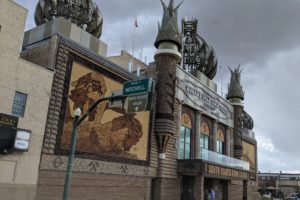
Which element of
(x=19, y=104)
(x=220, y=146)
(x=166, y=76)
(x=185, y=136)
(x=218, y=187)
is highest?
(x=166, y=76)

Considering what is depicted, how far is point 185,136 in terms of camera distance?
35344 millimetres

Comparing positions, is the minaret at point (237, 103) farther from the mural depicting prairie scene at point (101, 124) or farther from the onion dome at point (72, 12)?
the onion dome at point (72, 12)

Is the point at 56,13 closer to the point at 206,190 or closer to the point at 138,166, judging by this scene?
the point at 138,166

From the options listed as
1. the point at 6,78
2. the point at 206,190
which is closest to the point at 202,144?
the point at 206,190

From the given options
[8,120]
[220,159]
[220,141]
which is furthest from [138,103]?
[220,141]

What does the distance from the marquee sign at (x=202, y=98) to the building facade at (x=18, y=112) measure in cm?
1603

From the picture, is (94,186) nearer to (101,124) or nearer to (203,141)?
(101,124)

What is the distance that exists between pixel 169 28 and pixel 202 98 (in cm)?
959

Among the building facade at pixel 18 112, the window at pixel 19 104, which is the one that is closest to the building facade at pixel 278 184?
the building facade at pixel 18 112

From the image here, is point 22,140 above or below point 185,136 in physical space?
below

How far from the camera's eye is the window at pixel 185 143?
34562mm

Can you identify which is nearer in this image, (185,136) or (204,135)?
(185,136)

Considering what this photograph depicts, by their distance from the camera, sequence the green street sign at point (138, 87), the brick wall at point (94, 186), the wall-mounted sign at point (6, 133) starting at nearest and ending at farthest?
1. the green street sign at point (138, 87)
2. the wall-mounted sign at point (6, 133)
3. the brick wall at point (94, 186)

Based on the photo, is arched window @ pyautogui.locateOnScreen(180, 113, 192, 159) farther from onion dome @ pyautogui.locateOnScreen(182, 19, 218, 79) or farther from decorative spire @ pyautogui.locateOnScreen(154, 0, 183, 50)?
decorative spire @ pyautogui.locateOnScreen(154, 0, 183, 50)
